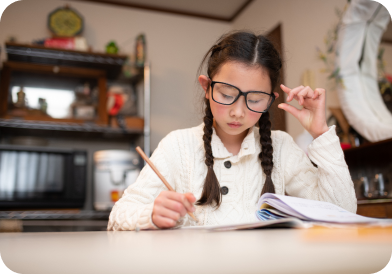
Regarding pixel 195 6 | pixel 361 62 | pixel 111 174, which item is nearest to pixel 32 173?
pixel 111 174

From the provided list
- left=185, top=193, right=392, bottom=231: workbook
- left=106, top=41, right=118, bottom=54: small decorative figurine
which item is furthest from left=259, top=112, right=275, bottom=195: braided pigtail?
left=106, top=41, right=118, bottom=54: small decorative figurine

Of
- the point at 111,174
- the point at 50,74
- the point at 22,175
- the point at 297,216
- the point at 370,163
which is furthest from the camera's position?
the point at 50,74

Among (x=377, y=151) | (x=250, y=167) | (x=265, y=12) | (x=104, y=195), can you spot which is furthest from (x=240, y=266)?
(x=265, y=12)

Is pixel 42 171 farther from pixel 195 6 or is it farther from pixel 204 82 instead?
pixel 195 6

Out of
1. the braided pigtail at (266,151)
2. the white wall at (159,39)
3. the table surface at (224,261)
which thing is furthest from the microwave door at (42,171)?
the table surface at (224,261)

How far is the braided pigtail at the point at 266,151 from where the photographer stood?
0.94 m

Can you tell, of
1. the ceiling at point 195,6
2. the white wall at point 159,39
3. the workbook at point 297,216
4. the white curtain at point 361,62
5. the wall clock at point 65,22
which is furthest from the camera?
the ceiling at point 195,6

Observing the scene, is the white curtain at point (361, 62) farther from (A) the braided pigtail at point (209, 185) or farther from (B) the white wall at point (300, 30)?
(A) the braided pigtail at point (209, 185)

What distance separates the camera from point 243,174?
98cm

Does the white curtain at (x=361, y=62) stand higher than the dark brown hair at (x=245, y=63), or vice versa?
the white curtain at (x=361, y=62)

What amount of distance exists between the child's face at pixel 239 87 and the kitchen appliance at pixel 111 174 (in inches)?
59.2

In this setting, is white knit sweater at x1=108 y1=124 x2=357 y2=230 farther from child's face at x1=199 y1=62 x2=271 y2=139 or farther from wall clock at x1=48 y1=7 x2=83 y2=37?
wall clock at x1=48 y1=7 x2=83 y2=37

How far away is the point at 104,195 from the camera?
92.0 inches

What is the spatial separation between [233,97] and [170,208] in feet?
1.23
